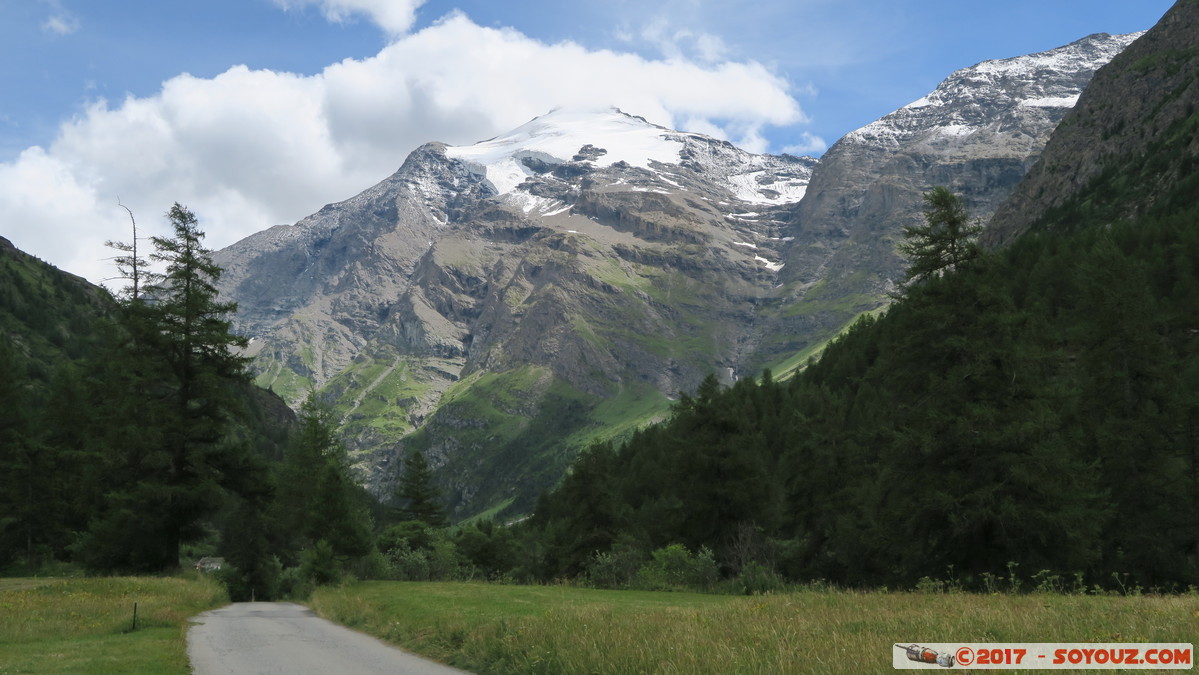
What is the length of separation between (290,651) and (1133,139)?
20541cm

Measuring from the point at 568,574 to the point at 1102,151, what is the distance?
7042 inches

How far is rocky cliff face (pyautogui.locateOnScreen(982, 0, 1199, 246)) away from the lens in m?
154

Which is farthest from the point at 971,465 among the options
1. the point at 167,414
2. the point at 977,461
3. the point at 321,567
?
the point at 167,414

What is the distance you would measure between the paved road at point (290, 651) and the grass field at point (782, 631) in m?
1.09

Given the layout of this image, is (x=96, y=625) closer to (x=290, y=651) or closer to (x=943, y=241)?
(x=290, y=651)

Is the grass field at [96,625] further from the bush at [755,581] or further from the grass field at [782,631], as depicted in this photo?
the bush at [755,581]

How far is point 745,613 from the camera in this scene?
56.9 ft

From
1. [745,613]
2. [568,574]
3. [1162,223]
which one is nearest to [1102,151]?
[1162,223]

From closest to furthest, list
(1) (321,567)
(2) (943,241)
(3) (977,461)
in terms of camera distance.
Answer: (3) (977,461) < (2) (943,241) < (1) (321,567)

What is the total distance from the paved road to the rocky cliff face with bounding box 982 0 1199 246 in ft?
536

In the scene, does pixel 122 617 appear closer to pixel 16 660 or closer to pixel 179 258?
pixel 16 660

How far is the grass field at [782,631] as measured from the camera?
1140 centimetres

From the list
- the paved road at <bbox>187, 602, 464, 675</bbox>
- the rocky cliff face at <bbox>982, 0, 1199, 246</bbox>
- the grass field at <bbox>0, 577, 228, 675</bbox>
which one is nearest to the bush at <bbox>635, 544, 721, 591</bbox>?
the paved road at <bbox>187, 602, 464, 675</bbox>

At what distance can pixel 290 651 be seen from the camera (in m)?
20.2
